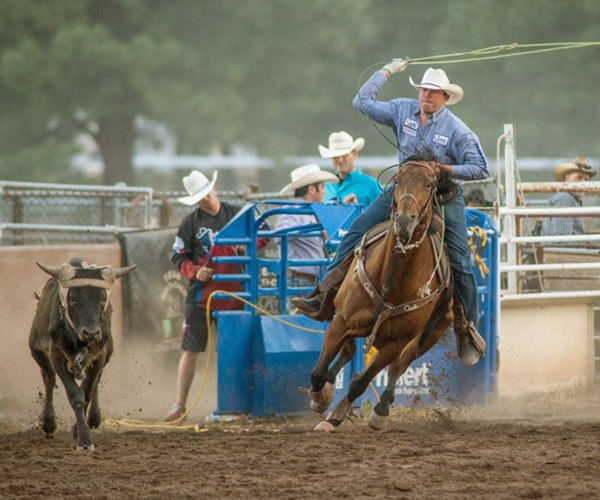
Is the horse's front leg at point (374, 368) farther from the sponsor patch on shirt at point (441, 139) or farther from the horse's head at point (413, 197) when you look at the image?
the sponsor patch on shirt at point (441, 139)

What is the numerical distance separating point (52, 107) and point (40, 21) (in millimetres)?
2463

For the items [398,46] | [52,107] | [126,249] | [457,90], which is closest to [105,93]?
[52,107]

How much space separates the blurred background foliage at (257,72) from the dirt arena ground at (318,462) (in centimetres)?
2225

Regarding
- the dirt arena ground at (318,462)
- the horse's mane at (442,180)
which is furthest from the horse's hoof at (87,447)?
the horse's mane at (442,180)

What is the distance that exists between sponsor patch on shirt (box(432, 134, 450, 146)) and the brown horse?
429mm

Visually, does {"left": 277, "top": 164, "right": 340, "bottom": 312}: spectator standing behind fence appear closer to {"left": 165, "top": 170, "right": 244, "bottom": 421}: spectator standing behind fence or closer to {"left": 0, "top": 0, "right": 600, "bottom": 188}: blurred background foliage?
{"left": 165, "top": 170, "right": 244, "bottom": 421}: spectator standing behind fence

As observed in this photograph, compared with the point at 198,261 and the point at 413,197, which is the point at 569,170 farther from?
the point at 413,197

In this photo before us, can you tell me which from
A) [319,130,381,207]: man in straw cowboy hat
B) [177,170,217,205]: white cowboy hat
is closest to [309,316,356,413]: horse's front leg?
[177,170,217,205]: white cowboy hat

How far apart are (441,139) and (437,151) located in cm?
9

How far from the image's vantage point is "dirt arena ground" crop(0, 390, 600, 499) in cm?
571

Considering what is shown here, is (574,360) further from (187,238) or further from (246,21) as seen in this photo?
(246,21)

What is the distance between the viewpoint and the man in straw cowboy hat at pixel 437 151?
7.77 metres

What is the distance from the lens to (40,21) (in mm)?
29297

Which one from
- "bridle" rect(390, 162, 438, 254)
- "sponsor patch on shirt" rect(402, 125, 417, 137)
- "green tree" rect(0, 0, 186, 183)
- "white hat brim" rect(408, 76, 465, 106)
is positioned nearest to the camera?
"bridle" rect(390, 162, 438, 254)
